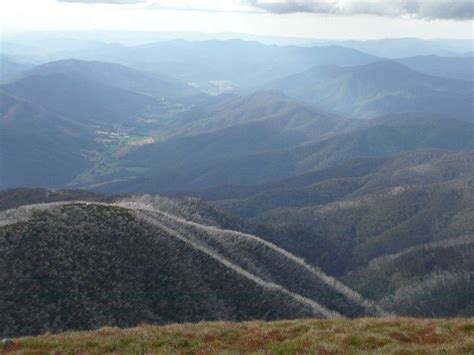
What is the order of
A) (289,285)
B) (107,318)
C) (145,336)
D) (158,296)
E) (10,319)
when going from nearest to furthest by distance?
(145,336), (10,319), (107,318), (158,296), (289,285)

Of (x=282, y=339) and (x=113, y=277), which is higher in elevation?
(x=282, y=339)

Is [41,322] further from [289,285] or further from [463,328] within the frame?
[289,285]

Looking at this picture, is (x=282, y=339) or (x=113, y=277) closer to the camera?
(x=282, y=339)

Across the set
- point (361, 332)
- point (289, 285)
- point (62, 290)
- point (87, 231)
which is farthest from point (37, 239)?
point (361, 332)

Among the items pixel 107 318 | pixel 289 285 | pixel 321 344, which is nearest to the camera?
pixel 321 344

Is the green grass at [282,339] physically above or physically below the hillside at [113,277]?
above
